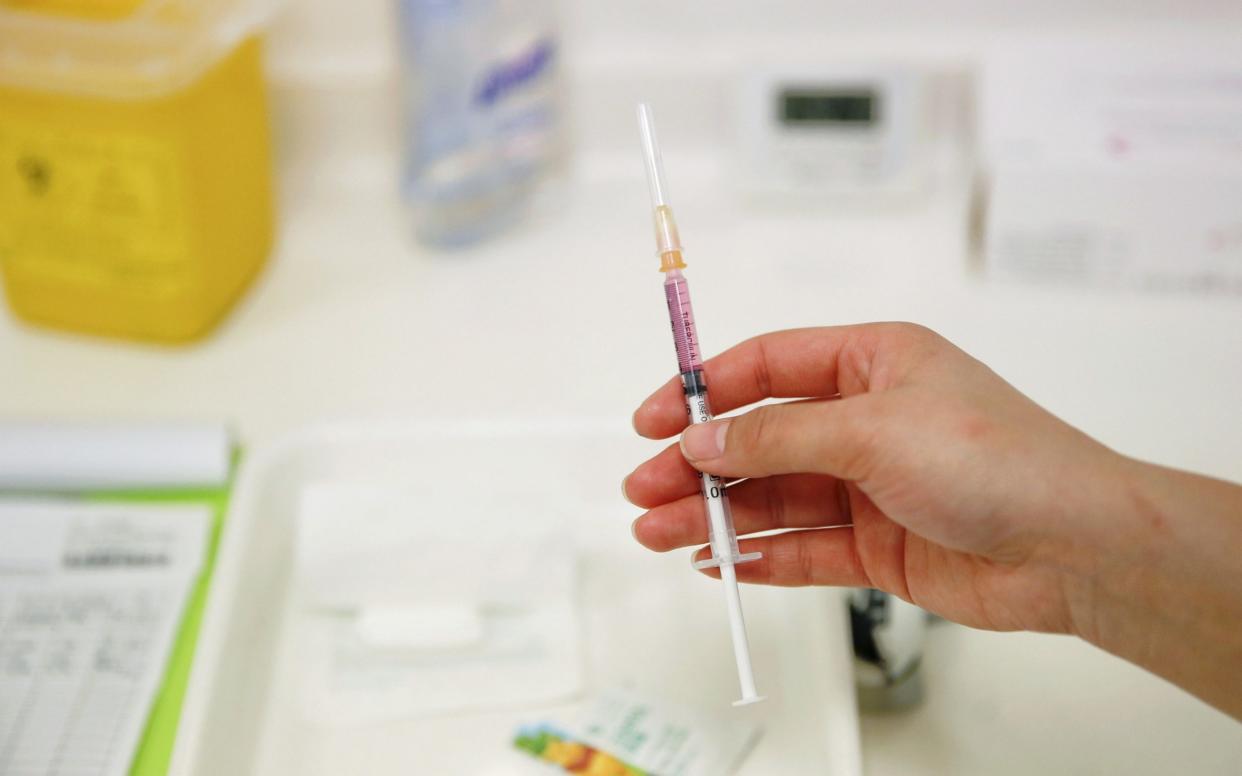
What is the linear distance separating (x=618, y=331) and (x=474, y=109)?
0.73 feet

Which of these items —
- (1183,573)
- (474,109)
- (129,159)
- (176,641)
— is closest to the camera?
(1183,573)

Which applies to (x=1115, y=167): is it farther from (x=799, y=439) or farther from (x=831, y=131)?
(x=799, y=439)

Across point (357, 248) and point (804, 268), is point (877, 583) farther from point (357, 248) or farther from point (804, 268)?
point (357, 248)

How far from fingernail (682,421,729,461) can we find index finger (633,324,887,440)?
0.05 meters

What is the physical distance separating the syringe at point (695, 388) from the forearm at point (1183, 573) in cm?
17

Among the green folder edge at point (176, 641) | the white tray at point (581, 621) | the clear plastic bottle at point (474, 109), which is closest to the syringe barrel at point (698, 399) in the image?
the white tray at point (581, 621)

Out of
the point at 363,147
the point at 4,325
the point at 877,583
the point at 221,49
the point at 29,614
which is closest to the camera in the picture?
the point at 877,583

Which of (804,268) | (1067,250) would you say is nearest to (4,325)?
(804,268)

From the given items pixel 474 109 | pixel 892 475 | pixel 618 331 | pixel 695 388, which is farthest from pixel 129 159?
pixel 892 475

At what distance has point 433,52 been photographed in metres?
1.03

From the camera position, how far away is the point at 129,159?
92 cm

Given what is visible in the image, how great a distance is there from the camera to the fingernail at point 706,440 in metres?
0.64

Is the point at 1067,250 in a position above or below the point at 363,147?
below

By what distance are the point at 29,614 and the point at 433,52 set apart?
1.73ft
